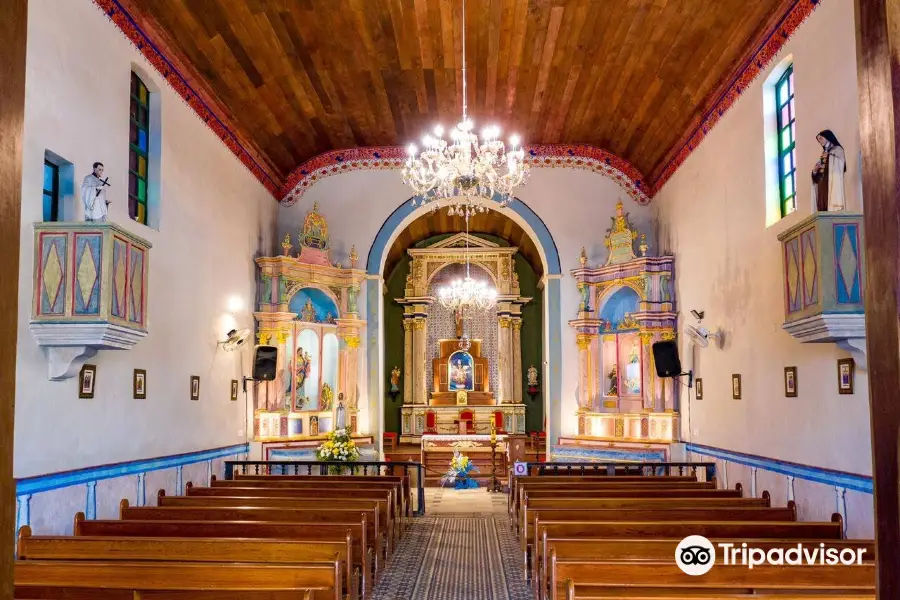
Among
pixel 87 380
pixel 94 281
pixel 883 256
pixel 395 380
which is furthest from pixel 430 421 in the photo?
pixel 883 256

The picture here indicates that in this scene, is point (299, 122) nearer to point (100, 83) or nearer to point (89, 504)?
point (100, 83)

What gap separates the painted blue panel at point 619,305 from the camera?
566 inches

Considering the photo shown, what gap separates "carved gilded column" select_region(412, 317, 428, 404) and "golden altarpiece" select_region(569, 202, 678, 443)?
7961 mm

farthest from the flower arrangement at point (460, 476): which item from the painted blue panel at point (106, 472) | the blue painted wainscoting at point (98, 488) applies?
the blue painted wainscoting at point (98, 488)

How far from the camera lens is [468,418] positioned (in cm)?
2114

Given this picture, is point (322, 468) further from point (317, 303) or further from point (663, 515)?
point (663, 515)

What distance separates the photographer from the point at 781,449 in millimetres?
8414

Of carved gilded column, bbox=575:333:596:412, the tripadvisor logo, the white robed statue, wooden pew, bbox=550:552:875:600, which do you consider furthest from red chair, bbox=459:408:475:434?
wooden pew, bbox=550:552:875:600

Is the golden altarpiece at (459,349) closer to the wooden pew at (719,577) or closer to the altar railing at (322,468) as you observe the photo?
the altar railing at (322,468)

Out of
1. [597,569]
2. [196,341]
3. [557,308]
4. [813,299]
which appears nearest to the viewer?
[597,569]

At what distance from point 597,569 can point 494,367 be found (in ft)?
58.2

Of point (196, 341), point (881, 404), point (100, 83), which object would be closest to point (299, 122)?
point (196, 341)

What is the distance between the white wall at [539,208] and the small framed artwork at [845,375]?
766 cm

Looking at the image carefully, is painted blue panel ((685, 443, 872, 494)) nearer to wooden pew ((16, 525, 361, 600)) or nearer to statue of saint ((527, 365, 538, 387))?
wooden pew ((16, 525, 361, 600))
